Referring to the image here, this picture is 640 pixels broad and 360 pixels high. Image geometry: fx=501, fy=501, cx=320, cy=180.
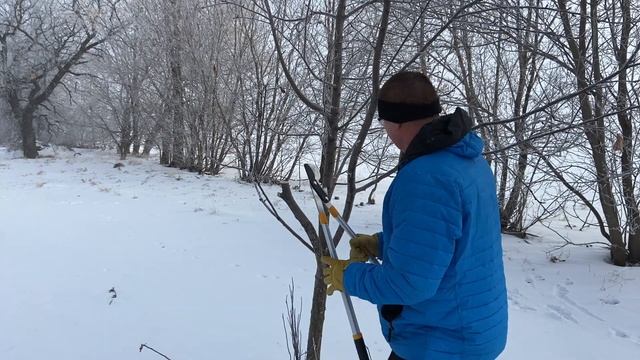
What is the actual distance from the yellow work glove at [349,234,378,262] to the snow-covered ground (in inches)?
78.9

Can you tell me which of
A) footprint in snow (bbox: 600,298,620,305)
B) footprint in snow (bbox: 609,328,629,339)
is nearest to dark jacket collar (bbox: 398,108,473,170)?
footprint in snow (bbox: 609,328,629,339)

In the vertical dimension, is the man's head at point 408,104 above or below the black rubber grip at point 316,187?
above

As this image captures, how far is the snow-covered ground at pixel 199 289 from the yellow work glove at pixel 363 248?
200 cm

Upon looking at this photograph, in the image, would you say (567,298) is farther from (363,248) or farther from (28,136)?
(28,136)

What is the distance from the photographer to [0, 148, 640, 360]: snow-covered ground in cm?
371

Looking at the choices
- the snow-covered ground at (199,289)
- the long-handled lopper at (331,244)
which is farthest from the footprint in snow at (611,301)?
the long-handled lopper at (331,244)

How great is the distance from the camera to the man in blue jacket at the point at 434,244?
131cm

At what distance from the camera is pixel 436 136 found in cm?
139

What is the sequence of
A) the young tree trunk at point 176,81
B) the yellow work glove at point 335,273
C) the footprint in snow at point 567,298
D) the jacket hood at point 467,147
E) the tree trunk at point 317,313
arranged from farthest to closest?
the young tree trunk at point 176,81, the footprint in snow at point 567,298, the tree trunk at point 317,313, the yellow work glove at point 335,273, the jacket hood at point 467,147

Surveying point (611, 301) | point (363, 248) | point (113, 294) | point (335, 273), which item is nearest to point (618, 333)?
point (611, 301)

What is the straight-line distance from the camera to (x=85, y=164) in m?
15.2

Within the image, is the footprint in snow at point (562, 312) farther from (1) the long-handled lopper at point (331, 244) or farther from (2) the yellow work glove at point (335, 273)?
(2) the yellow work glove at point (335, 273)

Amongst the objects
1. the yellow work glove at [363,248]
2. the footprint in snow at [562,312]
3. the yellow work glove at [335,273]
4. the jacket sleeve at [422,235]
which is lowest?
the footprint in snow at [562,312]

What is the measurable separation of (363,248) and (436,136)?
61 cm
